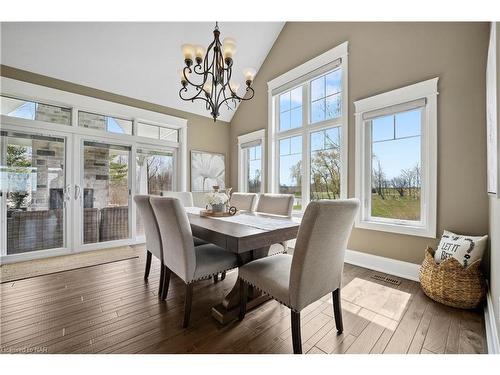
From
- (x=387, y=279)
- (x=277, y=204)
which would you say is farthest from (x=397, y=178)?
(x=277, y=204)

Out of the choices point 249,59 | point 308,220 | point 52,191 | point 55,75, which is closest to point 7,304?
point 52,191

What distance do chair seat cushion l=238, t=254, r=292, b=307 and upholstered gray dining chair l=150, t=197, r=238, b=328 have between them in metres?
0.25

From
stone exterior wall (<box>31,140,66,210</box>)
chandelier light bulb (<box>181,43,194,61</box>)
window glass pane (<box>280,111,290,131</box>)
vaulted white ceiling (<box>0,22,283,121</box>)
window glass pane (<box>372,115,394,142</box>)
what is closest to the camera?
chandelier light bulb (<box>181,43,194,61</box>)

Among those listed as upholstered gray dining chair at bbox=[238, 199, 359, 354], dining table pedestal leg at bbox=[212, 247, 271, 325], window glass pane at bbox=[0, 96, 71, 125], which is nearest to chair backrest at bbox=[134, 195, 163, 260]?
dining table pedestal leg at bbox=[212, 247, 271, 325]

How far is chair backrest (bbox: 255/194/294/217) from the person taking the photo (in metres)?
2.51

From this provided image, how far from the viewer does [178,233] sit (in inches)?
60.8

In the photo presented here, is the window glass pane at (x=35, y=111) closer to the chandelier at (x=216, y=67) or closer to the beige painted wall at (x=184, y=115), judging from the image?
the beige painted wall at (x=184, y=115)

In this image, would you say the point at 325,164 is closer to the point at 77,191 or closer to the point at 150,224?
the point at 150,224

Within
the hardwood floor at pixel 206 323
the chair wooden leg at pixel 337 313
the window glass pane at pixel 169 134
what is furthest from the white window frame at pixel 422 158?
the window glass pane at pixel 169 134

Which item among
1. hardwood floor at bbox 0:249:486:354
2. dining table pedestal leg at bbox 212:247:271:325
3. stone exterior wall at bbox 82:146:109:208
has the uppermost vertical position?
stone exterior wall at bbox 82:146:109:208

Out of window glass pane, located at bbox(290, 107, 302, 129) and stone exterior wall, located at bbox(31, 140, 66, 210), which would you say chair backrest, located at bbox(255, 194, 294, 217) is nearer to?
window glass pane, located at bbox(290, 107, 302, 129)

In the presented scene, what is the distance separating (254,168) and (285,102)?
1.44 meters

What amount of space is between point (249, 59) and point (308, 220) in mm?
3898

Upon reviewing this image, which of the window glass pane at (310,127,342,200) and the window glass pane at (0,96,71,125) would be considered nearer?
the window glass pane at (0,96,71,125)
